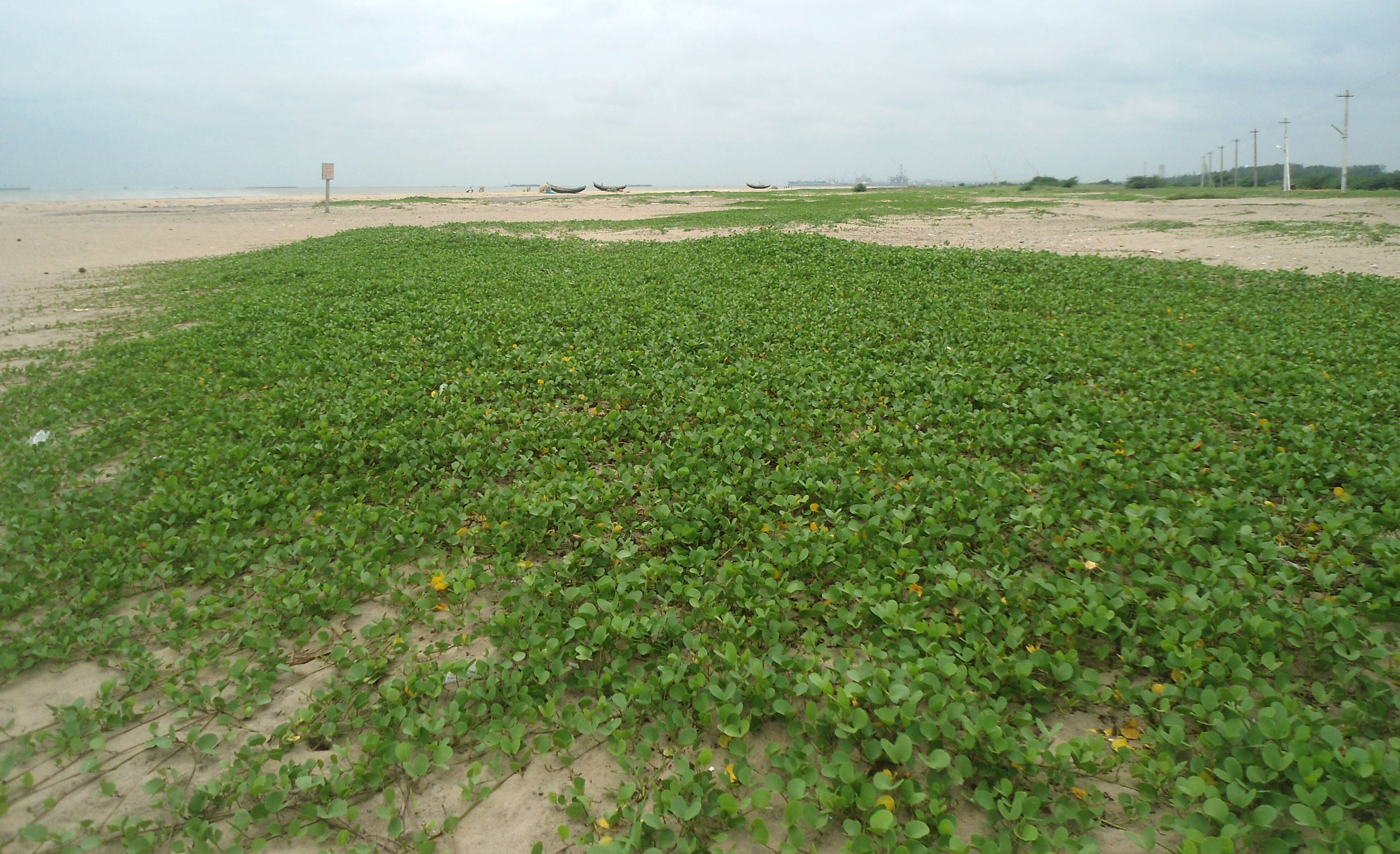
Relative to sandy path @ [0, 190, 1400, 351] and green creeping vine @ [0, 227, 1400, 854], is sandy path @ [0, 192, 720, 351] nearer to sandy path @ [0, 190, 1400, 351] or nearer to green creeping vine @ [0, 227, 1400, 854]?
sandy path @ [0, 190, 1400, 351]

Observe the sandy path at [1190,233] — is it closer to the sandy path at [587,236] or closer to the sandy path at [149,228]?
the sandy path at [587,236]

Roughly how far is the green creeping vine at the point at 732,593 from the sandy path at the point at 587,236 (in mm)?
7061

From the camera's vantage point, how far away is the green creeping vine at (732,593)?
2.37 metres

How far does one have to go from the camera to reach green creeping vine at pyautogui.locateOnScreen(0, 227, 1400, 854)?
93.1 inches

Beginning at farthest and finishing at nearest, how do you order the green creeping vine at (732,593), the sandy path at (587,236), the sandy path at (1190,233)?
the sandy path at (1190,233), the sandy path at (587,236), the green creeping vine at (732,593)

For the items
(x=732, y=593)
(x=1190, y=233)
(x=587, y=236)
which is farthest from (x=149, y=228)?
(x=1190, y=233)

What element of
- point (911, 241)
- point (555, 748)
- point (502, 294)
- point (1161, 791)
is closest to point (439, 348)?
point (502, 294)

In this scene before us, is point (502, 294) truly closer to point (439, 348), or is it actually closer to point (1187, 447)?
point (439, 348)

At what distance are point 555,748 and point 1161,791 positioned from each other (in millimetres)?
2094

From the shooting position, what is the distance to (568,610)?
132 inches

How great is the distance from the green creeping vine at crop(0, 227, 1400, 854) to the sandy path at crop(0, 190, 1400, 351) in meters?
7.06

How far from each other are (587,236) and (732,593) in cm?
1988

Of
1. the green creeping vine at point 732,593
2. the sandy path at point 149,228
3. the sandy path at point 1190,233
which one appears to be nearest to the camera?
the green creeping vine at point 732,593

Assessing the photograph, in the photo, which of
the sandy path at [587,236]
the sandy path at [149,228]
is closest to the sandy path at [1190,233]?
the sandy path at [587,236]
